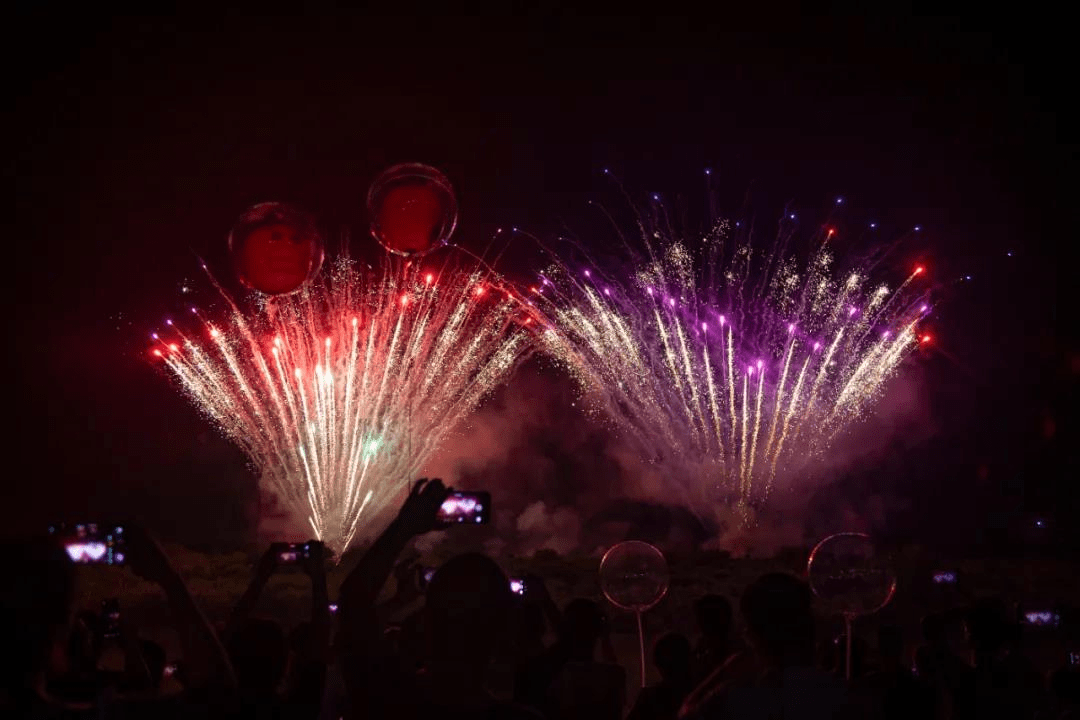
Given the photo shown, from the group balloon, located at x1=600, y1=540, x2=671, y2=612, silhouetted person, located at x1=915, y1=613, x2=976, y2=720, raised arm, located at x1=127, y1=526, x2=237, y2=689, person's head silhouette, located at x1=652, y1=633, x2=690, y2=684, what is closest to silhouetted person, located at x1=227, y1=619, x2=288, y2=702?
raised arm, located at x1=127, y1=526, x2=237, y2=689

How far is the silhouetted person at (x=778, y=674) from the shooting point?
123 inches

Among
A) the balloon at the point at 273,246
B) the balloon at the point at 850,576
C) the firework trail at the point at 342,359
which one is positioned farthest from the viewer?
the firework trail at the point at 342,359

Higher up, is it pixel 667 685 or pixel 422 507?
pixel 422 507

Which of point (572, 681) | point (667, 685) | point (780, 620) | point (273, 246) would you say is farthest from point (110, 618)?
point (273, 246)

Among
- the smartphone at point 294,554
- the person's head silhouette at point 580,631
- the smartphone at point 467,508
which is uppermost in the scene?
the smartphone at point 467,508

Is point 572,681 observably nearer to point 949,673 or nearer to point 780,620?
point 780,620

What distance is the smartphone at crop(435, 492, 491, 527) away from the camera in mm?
5301

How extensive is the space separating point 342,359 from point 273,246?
11.9 m

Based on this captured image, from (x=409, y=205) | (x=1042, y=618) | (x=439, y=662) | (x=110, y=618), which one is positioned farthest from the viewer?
(x=1042, y=618)

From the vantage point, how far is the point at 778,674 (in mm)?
3174

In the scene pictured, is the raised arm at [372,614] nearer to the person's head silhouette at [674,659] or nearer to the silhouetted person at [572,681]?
the silhouetted person at [572,681]

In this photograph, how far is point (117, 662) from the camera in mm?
12828

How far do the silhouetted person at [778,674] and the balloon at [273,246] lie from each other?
533 centimetres

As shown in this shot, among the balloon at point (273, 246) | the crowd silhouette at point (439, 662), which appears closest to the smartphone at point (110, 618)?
the crowd silhouette at point (439, 662)
